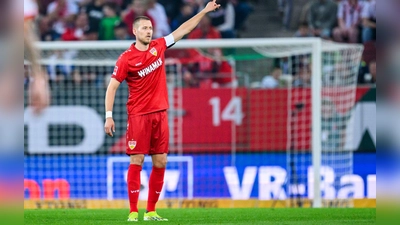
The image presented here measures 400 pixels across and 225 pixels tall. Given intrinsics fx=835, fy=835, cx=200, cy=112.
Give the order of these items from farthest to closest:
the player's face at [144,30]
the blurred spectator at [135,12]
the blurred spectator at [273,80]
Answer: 1. the blurred spectator at [135,12]
2. the blurred spectator at [273,80]
3. the player's face at [144,30]

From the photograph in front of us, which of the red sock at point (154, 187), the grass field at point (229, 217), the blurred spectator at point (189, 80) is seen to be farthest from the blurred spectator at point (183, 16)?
the red sock at point (154, 187)

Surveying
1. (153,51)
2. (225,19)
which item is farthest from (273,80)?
(153,51)

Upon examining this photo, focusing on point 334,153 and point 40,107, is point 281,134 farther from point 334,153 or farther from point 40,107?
point 40,107

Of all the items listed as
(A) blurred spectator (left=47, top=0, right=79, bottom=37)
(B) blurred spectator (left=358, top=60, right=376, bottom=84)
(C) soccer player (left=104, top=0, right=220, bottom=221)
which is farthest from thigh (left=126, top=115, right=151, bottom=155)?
(A) blurred spectator (left=47, top=0, right=79, bottom=37)

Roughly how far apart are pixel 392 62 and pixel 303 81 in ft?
40.3

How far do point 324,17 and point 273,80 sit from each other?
3.60 m

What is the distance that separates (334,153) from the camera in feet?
52.5

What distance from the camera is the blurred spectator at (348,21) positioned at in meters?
19.7

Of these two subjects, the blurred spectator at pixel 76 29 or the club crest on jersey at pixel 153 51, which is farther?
the blurred spectator at pixel 76 29

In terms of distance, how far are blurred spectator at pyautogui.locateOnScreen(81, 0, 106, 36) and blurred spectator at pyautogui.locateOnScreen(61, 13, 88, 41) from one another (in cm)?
12

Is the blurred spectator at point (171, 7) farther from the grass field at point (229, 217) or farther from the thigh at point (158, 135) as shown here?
the thigh at point (158, 135)

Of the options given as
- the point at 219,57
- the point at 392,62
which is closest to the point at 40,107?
the point at 392,62

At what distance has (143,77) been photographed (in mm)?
9594

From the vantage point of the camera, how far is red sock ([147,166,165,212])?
379 inches
